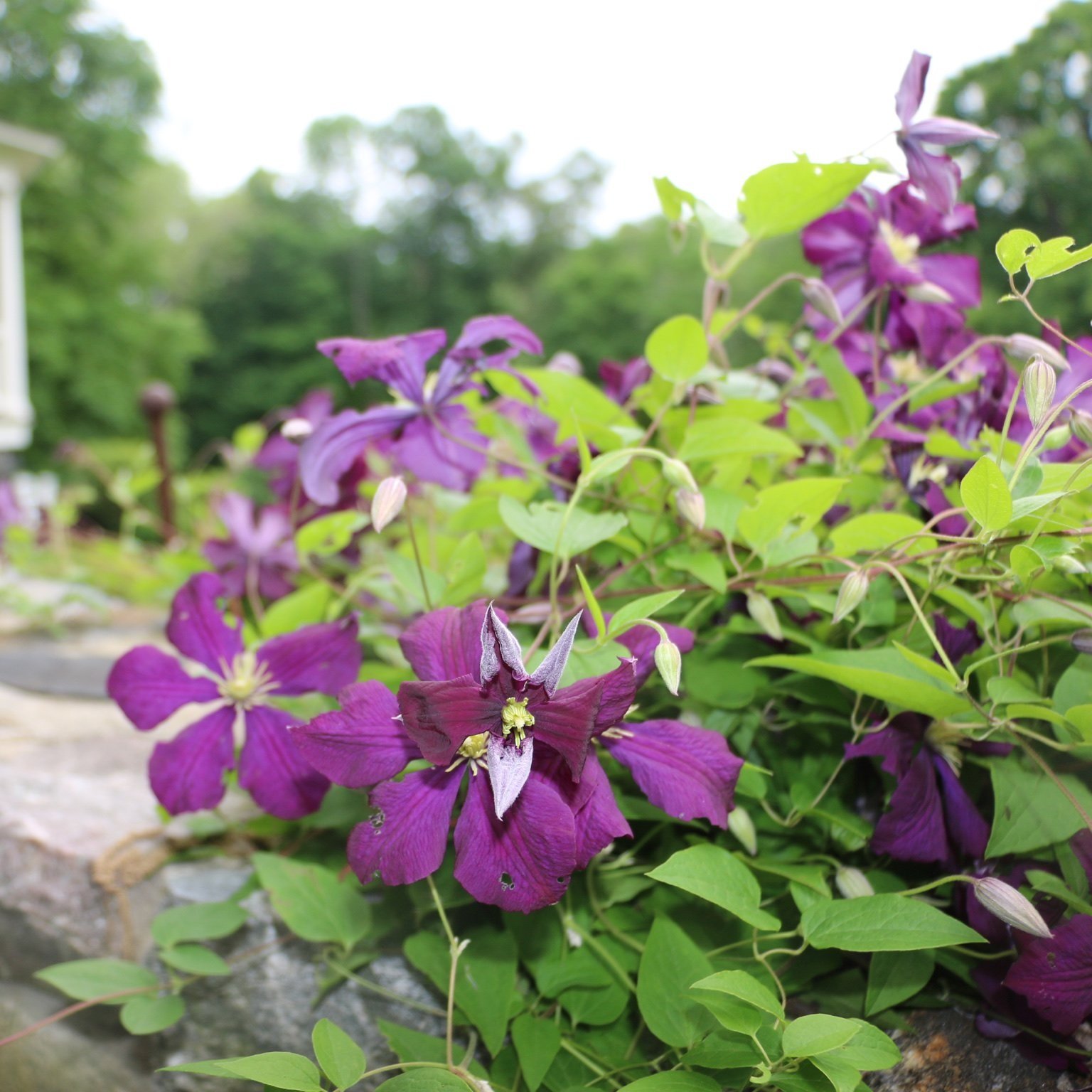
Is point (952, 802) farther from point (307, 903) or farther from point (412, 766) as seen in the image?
point (307, 903)

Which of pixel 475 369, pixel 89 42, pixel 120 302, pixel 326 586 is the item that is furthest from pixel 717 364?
pixel 89 42

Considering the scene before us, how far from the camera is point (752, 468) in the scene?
0.74 metres

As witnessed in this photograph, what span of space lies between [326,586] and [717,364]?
1.39 ft

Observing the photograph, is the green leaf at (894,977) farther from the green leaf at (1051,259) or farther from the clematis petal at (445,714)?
the green leaf at (1051,259)

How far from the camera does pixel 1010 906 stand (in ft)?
1.47

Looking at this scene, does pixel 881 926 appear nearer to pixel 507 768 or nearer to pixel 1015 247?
pixel 507 768

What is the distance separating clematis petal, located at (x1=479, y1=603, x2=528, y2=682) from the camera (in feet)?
1.31

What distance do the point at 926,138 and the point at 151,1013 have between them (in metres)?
0.85

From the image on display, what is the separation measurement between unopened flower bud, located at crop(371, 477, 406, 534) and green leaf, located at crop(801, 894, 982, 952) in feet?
1.12

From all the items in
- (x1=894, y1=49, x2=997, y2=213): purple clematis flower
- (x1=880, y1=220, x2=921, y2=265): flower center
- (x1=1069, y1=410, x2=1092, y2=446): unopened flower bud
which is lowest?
(x1=1069, y1=410, x2=1092, y2=446): unopened flower bud

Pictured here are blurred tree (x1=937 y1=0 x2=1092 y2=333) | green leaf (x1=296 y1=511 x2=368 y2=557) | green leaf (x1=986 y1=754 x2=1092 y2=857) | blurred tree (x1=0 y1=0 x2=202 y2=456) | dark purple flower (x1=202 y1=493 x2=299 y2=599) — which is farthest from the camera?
blurred tree (x1=0 y1=0 x2=202 y2=456)

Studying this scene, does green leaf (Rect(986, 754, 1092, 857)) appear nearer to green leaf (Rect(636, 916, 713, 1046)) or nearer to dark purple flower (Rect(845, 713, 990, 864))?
dark purple flower (Rect(845, 713, 990, 864))

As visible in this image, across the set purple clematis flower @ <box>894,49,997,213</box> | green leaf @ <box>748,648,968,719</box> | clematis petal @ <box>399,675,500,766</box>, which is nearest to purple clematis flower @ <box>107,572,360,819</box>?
clematis petal @ <box>399,675,500,766</box>

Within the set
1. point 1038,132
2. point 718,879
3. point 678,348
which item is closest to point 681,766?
point 718,879
